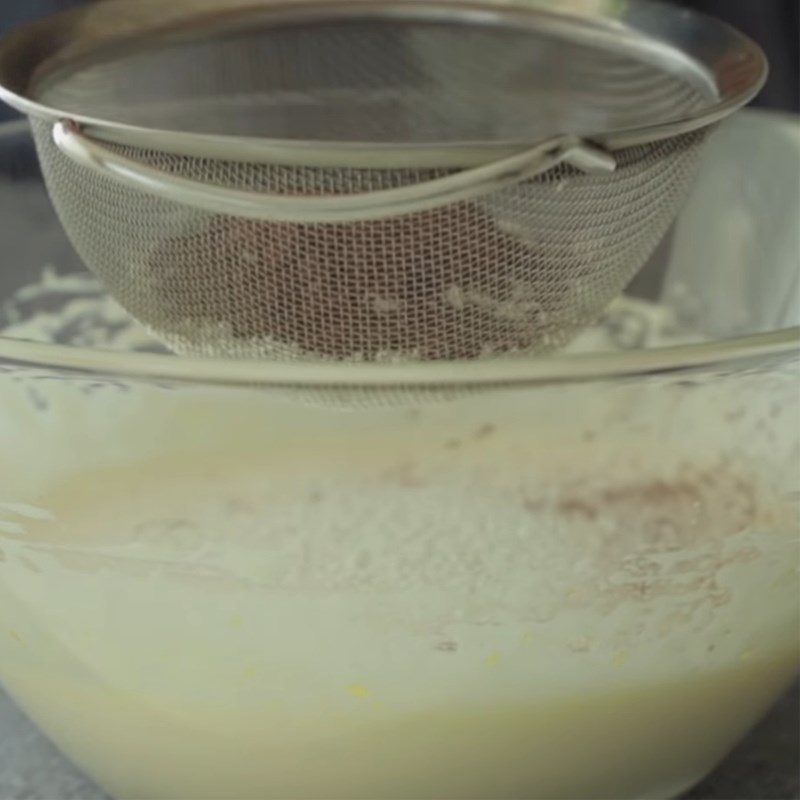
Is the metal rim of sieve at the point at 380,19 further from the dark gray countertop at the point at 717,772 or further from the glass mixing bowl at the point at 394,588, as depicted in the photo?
the dark gray countertop at the point at 717,772

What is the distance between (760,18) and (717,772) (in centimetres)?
55

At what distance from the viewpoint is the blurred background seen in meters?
0.91

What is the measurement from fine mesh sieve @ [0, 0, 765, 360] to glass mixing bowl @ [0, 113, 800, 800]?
0.07 metres

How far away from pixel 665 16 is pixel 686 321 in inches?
8.8

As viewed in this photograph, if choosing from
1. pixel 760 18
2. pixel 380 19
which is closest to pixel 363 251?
pixel 380 19

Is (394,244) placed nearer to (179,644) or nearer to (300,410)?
(300,410)

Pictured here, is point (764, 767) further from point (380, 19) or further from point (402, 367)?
point (380, 19)

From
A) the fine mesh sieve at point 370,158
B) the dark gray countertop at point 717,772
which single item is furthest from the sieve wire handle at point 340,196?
the dark gray countertop at point 717,772

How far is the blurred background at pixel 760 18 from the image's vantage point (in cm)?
91

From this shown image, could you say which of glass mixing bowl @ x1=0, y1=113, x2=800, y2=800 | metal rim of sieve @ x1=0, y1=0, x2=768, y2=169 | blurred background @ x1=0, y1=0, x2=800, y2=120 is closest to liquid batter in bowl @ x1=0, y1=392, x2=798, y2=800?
glass mixing bowl @ x1=0, y1=113, x2=800, y2=800

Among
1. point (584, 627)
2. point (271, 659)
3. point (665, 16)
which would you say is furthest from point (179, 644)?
point (665, 16)

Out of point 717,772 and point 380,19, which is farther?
point 380,19

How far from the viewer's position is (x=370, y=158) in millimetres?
590

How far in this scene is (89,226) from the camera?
728mm
